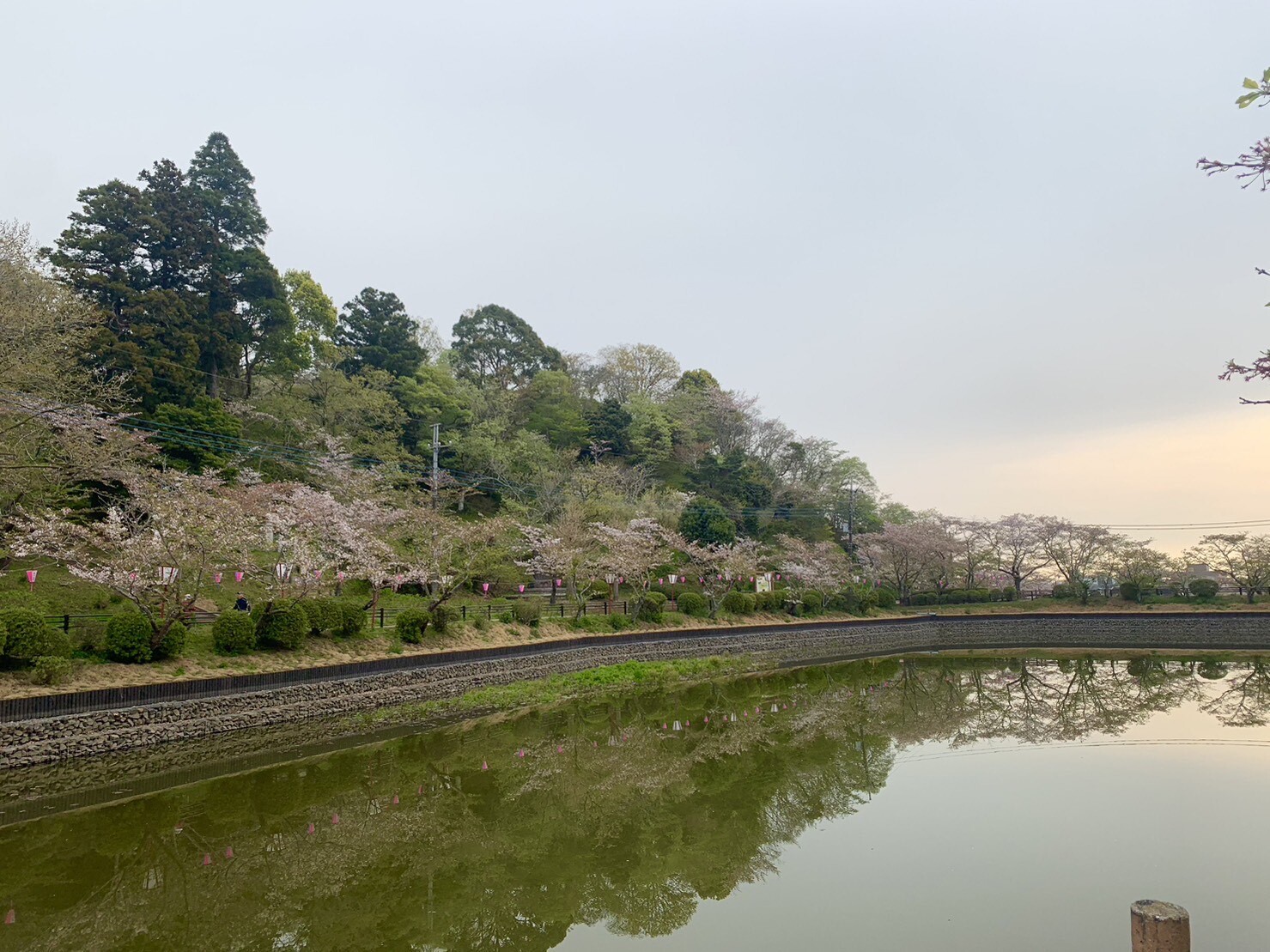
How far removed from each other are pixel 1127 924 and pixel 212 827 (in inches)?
409

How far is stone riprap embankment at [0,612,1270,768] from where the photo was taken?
12.1 m

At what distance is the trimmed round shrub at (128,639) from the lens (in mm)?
13812

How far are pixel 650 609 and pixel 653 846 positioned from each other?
21336mm

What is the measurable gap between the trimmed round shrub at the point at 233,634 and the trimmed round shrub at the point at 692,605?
65.3 ft

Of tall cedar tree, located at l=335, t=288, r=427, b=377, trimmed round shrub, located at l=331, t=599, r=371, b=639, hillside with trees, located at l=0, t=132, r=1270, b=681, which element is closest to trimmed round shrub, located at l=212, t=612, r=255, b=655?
hillside with trees, located at l=0, t=132, r=1270, b=681

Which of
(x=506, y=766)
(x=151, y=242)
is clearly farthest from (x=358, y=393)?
(x=506, y=766)

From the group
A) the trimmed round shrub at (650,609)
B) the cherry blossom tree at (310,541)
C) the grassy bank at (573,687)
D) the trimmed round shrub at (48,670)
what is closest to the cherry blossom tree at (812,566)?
the trimmed round shrub at (650,609)

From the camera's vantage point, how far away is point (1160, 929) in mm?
3963

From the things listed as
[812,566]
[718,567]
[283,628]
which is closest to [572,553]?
[718,567]

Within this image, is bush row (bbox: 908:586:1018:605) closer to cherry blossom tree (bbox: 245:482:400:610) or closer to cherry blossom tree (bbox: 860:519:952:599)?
cherry blossom tree (bbox: 860:519:952:599)

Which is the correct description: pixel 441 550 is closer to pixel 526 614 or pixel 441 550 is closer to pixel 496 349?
pixel 526 614

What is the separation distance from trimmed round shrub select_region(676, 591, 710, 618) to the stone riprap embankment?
329 cm

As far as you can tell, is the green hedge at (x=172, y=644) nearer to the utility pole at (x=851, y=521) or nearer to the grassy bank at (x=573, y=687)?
the grassy bank at (x=573, y=687)

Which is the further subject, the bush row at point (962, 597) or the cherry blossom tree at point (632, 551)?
the bush row at point (962, 597)
